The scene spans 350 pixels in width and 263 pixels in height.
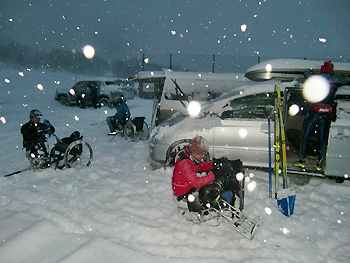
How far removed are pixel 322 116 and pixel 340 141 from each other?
0.65 metres

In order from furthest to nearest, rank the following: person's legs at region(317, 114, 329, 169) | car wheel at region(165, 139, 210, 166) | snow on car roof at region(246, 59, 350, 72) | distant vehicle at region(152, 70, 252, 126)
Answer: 1. distant vehicle at region(152, 70, 252, 126)
2. snow on car roof at region(246, 59, 350, 72)
3. car wheel at region(165, 139, 210, 166)
4. person's legs at region(317, 114, 329, 169)

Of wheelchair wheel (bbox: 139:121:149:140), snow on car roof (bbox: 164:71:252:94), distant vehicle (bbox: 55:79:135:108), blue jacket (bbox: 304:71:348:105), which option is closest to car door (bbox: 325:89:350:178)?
blue jacket (bbox: 304:71:348:105)

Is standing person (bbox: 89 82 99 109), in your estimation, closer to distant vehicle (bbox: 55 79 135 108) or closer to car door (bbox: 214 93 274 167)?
distant vehicle (bbox: 55 79 135 108)

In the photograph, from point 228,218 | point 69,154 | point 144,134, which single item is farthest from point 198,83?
point 228,218

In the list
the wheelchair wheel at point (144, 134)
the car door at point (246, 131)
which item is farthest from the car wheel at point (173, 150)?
the wheelchair wheel at point (144, 134)

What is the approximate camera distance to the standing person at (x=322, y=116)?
183 inches

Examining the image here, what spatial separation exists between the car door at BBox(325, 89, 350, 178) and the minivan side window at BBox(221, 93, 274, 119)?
3.97 feet

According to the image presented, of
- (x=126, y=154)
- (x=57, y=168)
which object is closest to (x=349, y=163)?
(x=126, y=154)

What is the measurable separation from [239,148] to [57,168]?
13.3 ft

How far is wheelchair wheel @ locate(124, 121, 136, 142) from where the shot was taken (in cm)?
800

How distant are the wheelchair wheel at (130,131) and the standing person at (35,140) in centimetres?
308

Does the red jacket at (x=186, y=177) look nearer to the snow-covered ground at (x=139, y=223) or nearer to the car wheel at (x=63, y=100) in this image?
the snow-covered ground at (x=139, y=223)

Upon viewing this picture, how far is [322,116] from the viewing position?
15.5 ft

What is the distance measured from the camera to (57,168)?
5.22 metres
